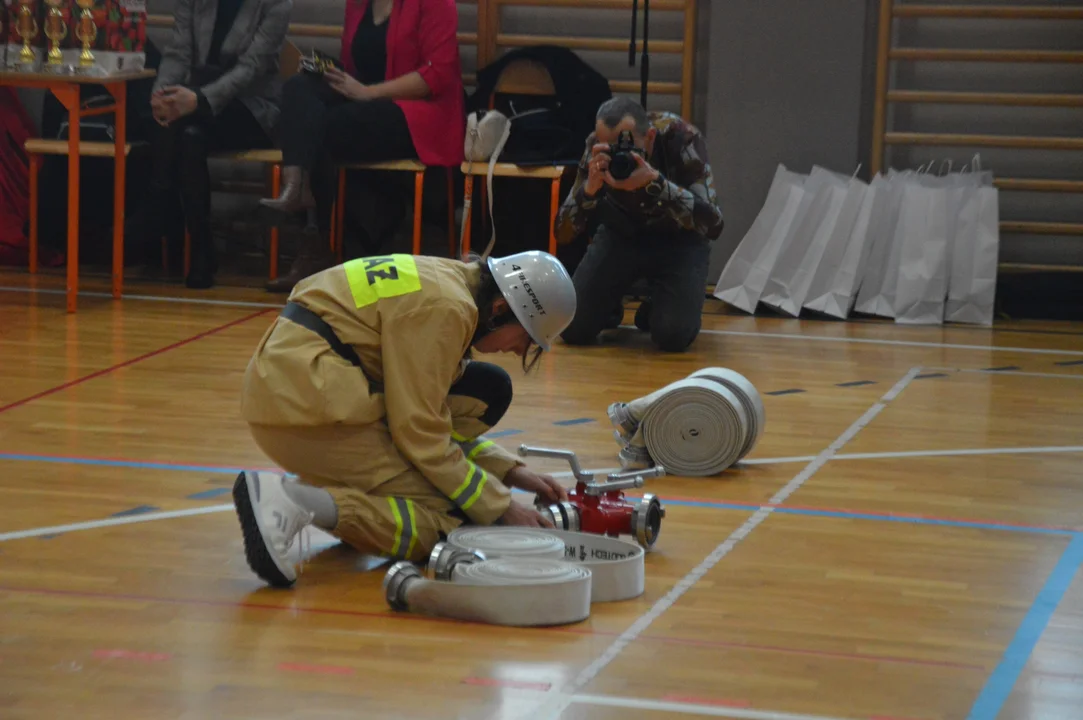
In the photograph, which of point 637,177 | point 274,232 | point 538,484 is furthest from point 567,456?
point 274,232

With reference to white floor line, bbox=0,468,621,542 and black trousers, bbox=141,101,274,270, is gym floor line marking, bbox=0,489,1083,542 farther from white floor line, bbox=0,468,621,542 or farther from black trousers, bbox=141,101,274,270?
black trousers, bbox=141,101,274,270

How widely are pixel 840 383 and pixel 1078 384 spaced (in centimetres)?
84

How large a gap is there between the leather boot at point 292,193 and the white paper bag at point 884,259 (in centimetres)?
240

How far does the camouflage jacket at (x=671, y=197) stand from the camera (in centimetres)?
Answer: 561

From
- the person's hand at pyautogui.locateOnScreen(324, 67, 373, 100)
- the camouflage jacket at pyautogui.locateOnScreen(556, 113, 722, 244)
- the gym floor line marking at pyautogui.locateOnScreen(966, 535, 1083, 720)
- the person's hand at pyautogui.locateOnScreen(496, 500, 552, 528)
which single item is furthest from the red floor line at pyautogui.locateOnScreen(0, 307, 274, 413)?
the gym floor line marking at pyautogui.locateOnScreen(966, 535, 1083, 720)

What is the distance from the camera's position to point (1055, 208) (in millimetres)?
7098

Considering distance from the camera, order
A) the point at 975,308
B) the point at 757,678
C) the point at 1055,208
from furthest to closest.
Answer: the point at 1055,208, the point at 975,308, the point at 757,678

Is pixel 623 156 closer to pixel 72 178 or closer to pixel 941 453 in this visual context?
pixel 941 453

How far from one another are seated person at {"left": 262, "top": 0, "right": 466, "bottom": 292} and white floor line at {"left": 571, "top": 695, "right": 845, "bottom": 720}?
4.43 m

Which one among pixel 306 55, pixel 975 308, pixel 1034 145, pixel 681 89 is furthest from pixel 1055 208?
pixel 306 55

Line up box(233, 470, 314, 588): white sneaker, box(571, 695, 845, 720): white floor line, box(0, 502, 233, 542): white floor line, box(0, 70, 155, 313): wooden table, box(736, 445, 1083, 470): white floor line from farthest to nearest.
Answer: box(0, 70, 155, 313): wooden table, box(736, 445, 1083, 470): white floor line, box(0, 502, 233, 542): white floor line, box(233, 470, 314, 588): white sneaker, box(571, 695, 845, 720): white floor line

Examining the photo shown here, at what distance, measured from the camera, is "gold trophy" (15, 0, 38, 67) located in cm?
602

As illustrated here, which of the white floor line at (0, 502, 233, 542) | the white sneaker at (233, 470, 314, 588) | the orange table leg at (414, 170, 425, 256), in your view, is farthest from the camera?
the orange table leg at (414, 170, 425, 256)

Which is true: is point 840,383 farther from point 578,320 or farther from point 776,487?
point 776,487
